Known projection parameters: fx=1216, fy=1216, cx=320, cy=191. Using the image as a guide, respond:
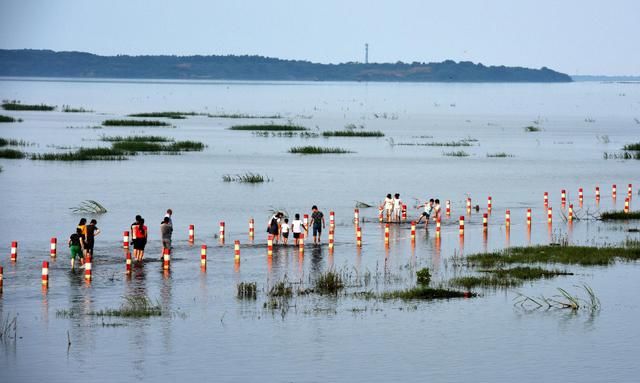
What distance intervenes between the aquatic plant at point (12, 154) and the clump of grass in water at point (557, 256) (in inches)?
2230

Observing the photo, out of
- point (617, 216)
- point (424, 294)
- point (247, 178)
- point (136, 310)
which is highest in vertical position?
point (247, 178)

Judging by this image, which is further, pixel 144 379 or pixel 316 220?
pixel 316 220

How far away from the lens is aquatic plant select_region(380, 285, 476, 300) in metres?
35.8

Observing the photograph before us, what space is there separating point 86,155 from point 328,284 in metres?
59.0

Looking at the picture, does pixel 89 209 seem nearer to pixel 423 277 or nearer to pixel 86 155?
pixel 423 277

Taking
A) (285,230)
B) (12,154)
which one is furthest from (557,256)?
(12,154)

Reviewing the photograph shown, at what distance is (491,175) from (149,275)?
162ft

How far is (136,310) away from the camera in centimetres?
3269

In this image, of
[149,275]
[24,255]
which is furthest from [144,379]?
[24,255]

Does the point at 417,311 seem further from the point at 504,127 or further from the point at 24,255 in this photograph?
the point at 504,127

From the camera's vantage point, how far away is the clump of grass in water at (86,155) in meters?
91.5

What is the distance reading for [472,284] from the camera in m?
37.7

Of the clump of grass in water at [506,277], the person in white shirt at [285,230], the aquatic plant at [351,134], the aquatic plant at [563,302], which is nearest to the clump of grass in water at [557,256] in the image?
the clump of grass in water at [506,277]

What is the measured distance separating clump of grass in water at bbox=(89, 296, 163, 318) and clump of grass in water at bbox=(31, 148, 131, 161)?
2321 inches
